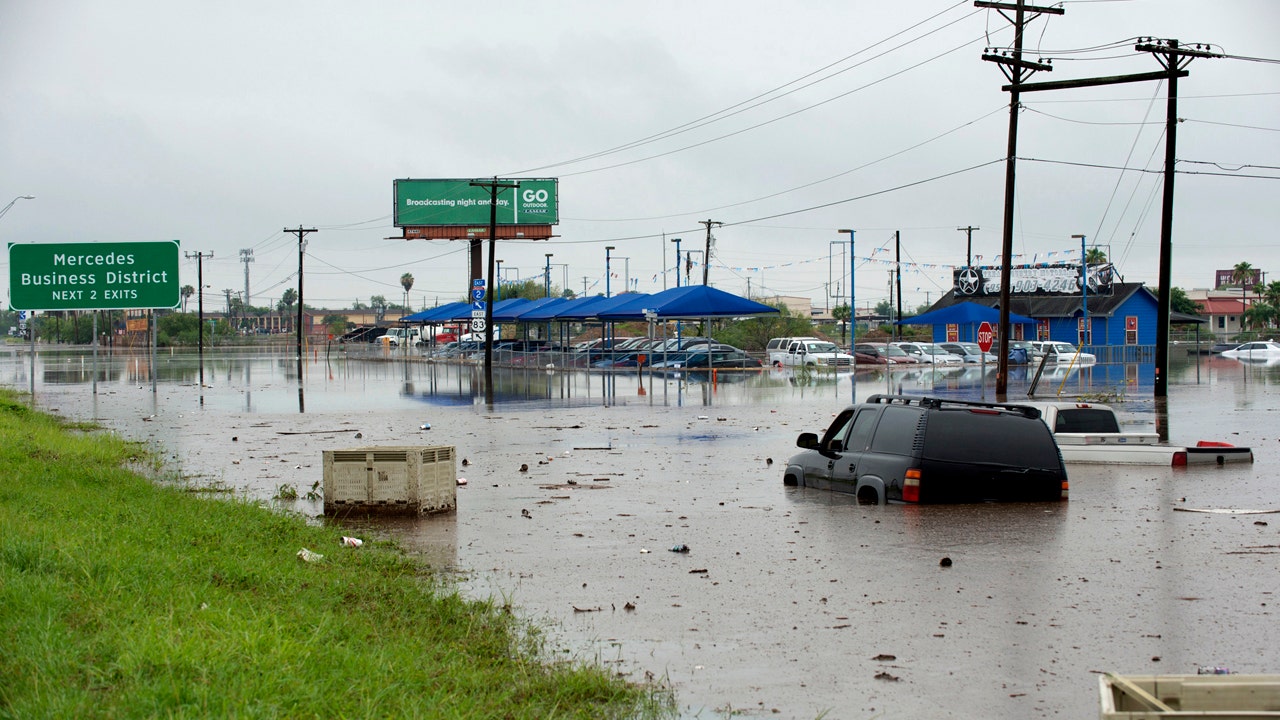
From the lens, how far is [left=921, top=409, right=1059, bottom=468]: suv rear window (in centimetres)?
1362

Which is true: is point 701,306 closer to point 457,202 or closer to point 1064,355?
point 1064,355

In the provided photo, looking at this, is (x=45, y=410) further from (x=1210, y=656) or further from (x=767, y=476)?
(x=1210, y=656)

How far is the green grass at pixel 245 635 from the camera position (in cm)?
531

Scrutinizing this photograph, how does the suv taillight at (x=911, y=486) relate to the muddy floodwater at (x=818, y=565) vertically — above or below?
above

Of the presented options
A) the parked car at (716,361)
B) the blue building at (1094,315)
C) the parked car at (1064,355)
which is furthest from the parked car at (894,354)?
the blue building at (1094,315)

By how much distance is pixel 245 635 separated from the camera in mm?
6152

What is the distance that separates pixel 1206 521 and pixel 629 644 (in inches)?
310

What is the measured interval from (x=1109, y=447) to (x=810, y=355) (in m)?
43.8


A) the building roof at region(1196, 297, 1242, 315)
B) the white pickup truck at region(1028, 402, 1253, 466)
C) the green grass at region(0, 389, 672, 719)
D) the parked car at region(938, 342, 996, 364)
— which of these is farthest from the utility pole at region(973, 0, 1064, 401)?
the building roof at region(1196, 297, 1242, 315)

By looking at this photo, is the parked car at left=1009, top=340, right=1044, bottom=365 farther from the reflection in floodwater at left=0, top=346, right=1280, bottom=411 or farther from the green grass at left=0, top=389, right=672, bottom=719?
the green grass at left=0, top=389, right=672, bottom=719

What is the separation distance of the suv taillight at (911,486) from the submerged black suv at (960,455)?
12 millimetres

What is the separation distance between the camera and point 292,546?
10266 mm

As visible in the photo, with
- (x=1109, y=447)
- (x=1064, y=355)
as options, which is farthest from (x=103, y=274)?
(x=1064, y=355)

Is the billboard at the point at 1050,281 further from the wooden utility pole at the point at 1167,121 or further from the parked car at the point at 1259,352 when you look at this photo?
the wooden utility pole at the point at 1167,121
